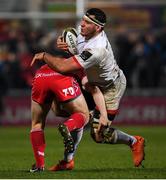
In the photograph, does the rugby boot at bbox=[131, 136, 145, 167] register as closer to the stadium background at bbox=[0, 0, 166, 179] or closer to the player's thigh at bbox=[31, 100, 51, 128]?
the player's thigh at bbox=[31, 100, 51, 128]

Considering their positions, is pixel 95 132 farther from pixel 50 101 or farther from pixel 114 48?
pixel 114 48

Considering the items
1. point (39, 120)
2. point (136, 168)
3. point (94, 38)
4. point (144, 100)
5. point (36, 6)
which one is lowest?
point (144, 100)

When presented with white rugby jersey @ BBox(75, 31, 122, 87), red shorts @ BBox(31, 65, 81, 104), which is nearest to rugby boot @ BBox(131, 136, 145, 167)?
white rugby jersey @ BBox(75, 31, 122, 87)

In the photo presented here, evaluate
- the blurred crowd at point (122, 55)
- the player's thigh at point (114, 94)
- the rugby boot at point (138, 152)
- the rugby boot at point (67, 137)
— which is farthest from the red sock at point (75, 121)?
the blurred crowd at point (122, 55)

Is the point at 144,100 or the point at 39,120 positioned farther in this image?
the point at 144,100

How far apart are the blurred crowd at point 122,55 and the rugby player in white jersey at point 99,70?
1144 cm

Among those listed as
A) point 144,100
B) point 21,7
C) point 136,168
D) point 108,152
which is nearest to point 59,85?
point 136,168

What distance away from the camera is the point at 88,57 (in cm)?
1056

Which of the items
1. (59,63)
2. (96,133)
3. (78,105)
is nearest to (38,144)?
(78,105)

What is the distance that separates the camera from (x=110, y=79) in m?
11.2

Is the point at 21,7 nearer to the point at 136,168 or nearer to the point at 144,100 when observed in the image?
the point at 144,100

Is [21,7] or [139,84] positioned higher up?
[21,7]

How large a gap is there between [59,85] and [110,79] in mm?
894

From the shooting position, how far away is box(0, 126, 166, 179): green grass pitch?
33.0ft
